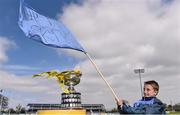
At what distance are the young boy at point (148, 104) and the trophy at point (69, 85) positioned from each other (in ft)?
14.7

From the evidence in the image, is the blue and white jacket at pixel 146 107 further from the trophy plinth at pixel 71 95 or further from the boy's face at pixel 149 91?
the trophy plinth at pixel 71 95

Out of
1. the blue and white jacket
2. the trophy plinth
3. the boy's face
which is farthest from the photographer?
the trophy plinth

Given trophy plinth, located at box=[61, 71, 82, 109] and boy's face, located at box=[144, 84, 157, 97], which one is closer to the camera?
boy's face, located at box=[144, 84, 157, 97]

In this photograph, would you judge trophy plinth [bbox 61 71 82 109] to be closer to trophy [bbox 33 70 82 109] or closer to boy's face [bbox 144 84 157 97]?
trophy [bbox 33 70 82 109]

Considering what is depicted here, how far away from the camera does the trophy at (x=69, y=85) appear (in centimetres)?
1076

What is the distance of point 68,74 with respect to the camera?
11648mm

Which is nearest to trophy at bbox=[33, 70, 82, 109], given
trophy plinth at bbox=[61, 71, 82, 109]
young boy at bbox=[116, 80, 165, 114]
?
trophy plinth at bbox=[61, 71, 82, 109]

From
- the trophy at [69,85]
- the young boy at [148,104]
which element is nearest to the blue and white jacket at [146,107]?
the young boy at [148,104]

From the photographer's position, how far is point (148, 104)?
20.1ft

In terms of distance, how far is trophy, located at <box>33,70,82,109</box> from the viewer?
10759 mm

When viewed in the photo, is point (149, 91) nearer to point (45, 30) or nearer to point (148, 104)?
point (148, 104)

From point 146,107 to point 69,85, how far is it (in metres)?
Result: 5.86

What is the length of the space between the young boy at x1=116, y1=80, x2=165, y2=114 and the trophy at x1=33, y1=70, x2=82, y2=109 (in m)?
4.48

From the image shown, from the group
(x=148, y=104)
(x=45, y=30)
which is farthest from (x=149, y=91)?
(x=45, y=30)
